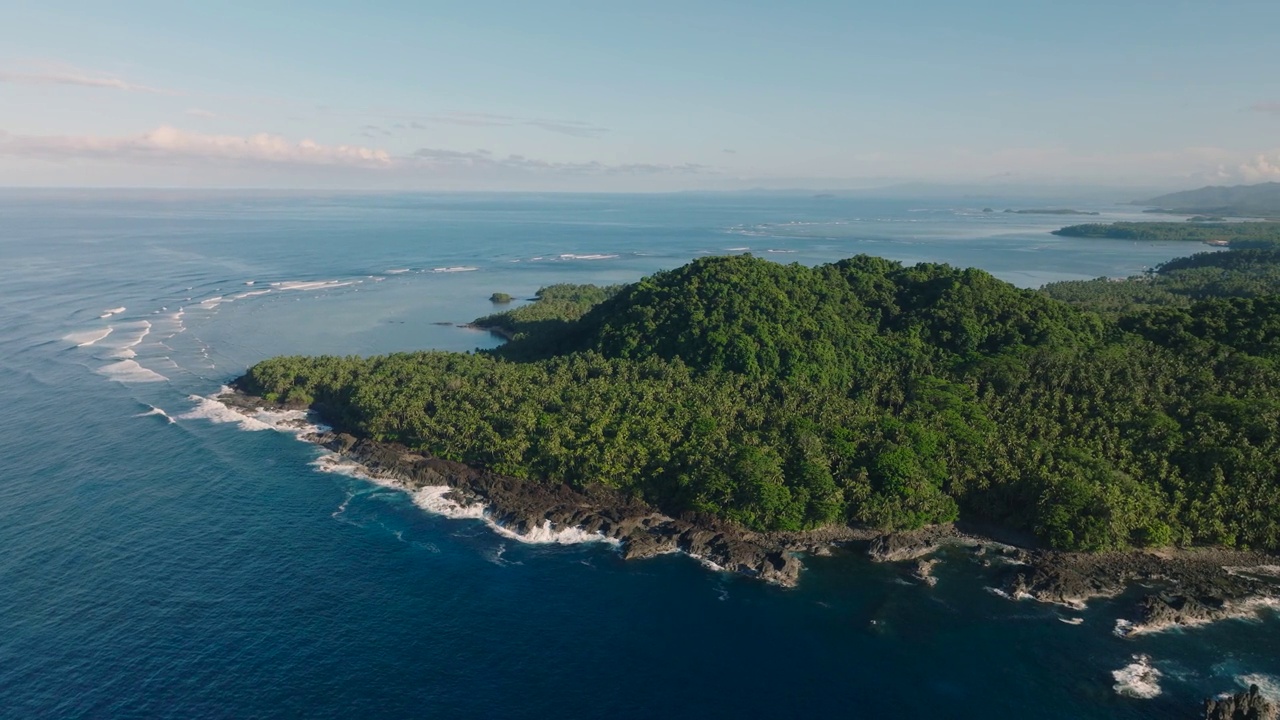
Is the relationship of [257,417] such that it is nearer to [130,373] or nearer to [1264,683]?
[130,373]

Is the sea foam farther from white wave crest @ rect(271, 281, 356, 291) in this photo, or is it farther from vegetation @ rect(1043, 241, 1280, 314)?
vegetation @ rect(1043, 241, 1280, 314)

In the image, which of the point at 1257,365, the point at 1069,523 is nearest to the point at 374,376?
the point at 1069,523

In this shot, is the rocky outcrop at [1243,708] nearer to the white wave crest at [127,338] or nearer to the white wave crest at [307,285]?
the white wave crest at [127,338]

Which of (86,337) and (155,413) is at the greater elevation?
(86,337)

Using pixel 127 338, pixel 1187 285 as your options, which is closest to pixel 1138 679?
pixel 127 338

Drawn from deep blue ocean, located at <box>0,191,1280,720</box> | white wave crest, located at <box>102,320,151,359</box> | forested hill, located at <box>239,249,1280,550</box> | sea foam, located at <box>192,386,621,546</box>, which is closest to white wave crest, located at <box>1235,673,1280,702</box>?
deep blue ocean, located at <box>0,191,1280,720</box>

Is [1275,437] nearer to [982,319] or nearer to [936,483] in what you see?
[936,483]
